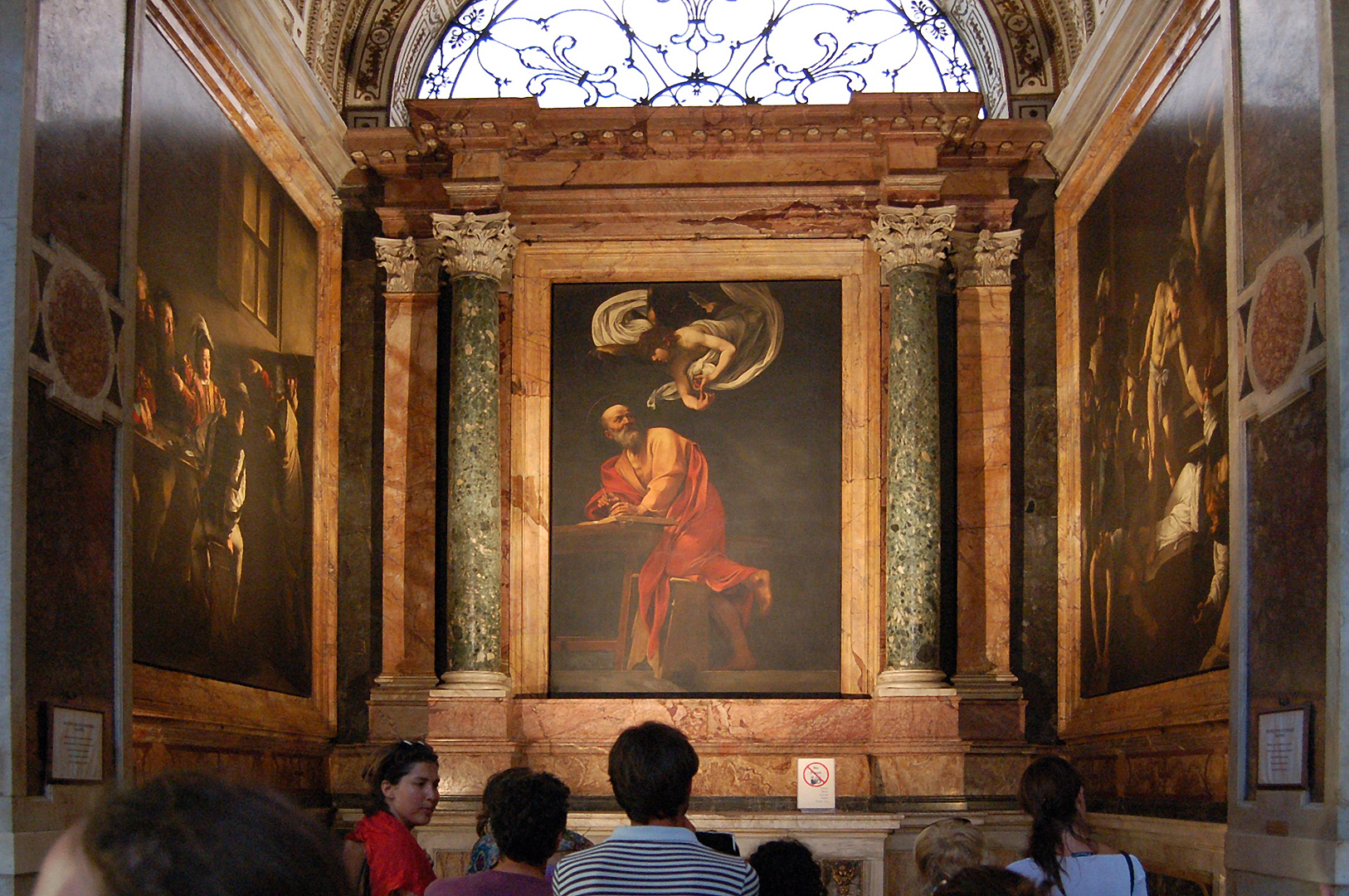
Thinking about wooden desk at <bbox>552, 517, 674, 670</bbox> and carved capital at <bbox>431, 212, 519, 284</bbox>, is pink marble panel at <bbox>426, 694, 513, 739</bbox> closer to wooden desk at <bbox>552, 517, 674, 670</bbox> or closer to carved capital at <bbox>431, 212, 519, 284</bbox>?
wooden desk at <bbox>552, 517, 674, 670</bbox>

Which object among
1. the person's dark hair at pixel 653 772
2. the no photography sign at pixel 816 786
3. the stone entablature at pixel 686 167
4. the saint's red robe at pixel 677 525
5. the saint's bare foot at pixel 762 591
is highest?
the stone entablature at pixel 686 167

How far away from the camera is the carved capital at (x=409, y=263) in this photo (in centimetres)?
1330

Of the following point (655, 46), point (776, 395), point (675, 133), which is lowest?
point (776, 395)

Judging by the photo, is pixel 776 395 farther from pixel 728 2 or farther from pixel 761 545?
pixel 728 2

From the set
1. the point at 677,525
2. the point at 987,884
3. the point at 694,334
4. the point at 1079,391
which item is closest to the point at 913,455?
the point at 1079,391

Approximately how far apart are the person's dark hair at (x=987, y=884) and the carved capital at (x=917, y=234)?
10639 millimetres

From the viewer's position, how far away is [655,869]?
12.8 feet

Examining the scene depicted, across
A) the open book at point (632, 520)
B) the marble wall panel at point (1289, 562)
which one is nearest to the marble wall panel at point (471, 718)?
the open book at point (632, 520)

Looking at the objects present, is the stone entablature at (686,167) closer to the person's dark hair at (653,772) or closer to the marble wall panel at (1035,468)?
the marble wall panel at (1035,468)

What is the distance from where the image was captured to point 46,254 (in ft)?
→ 23.4

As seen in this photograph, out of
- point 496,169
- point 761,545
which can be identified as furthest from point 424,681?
point 496,169

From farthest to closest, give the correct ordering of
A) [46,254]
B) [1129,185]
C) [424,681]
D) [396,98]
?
[396,98]
[424,681]
[1129,185]
[46,254]

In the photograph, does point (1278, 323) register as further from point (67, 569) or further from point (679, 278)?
point (679, 278)

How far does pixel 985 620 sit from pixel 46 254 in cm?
820
